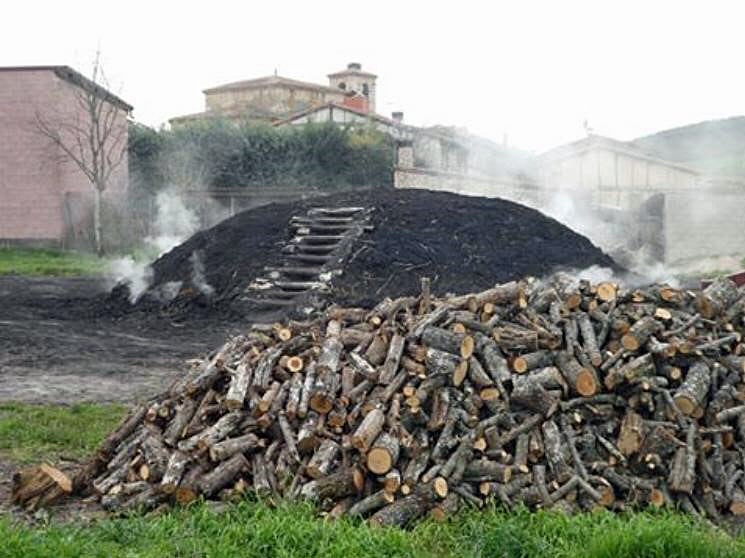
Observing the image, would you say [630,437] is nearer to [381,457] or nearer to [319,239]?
[381,457]

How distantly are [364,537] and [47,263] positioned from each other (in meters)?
20.6

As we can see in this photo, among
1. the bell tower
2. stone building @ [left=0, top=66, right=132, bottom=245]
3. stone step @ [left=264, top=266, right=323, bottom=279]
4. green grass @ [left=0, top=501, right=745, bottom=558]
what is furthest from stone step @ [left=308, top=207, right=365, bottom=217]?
the bell tower

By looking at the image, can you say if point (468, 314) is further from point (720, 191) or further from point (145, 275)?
point (720, 191)

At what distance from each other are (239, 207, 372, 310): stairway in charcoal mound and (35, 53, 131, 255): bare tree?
34.6 ft

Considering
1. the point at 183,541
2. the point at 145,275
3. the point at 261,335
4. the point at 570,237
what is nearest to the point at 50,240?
the point at 145,275

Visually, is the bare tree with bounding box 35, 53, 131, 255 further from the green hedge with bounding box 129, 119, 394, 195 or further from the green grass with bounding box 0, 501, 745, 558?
the green grass with bounding box 0, 501, 745, 558

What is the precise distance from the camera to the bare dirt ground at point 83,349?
9633 mm

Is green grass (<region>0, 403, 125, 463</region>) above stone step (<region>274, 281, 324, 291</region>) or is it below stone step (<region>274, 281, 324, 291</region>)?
below

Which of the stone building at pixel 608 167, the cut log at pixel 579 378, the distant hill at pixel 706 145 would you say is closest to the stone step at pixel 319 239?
the cut log at pixel 579 378

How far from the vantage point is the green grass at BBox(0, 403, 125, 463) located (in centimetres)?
707

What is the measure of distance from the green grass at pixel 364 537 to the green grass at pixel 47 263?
17.7 metres

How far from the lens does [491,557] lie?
15.3 ft

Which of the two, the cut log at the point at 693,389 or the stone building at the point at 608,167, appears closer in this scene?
the cut log at the point at 693,389

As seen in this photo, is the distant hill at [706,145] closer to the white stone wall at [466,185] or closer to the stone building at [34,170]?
the white stone wall at [466,185]
